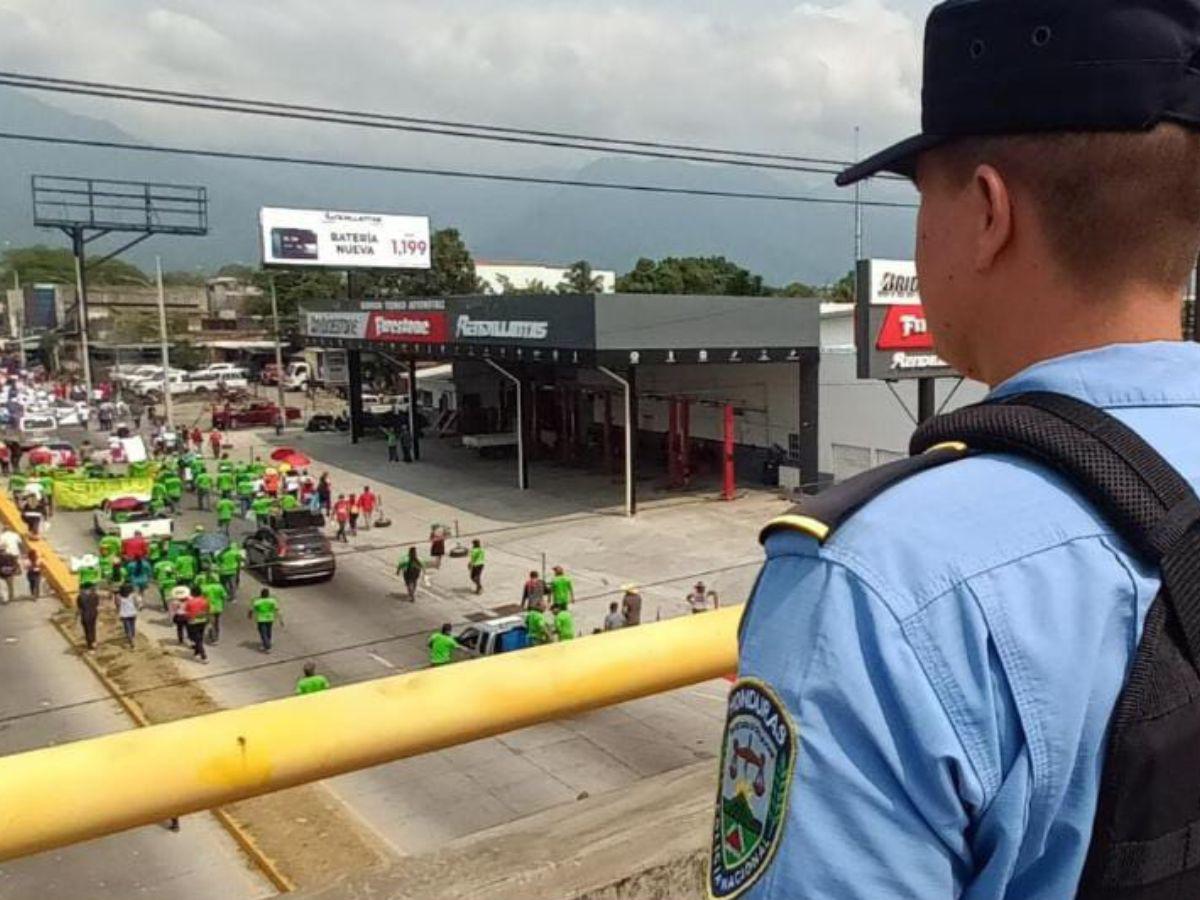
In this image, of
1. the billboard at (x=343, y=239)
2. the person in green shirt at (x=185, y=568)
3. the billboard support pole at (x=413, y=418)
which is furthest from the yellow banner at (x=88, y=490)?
the billboard at (x=343, y=239)

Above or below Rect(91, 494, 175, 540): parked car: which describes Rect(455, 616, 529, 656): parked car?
above

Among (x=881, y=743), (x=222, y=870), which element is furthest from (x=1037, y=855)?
(x=222, y=870)

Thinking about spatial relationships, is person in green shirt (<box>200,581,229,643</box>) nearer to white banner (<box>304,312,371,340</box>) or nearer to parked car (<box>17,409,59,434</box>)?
white banner (<box>304,312,371,340</box>)

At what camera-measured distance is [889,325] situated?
66.8 feet

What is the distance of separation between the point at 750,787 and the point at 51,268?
14911 centimetres

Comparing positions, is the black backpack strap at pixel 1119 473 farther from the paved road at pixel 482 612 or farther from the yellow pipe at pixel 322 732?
the paved road at pixel 482 612

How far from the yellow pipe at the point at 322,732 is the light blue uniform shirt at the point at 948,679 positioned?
1.10 meters

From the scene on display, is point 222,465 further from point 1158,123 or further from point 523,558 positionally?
point 1158,123

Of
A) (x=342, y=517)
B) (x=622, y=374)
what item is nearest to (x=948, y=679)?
(x=342, y=517)

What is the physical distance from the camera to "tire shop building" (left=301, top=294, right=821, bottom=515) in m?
25.3

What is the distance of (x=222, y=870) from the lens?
700 cm

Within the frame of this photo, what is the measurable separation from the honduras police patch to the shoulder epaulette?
134 mm

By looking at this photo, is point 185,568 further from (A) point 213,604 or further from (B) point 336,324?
(B) point 336,324

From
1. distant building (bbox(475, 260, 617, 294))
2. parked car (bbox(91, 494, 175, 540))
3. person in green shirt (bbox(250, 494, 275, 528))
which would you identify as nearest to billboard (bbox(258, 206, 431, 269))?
parked car (bbox(91, 494, 175, 540))
